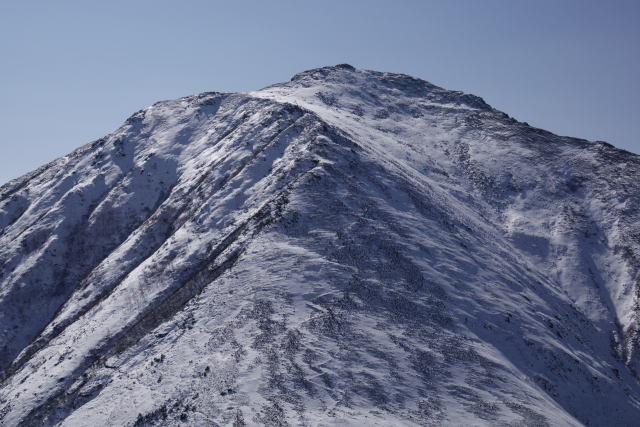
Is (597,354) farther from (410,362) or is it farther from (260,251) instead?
(260,251)

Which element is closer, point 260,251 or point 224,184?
point 260,251


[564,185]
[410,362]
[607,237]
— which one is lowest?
[410,362]

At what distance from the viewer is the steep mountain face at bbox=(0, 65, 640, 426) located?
110 ft

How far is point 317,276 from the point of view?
41.4 metres

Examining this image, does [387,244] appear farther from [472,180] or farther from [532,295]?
[472,180]

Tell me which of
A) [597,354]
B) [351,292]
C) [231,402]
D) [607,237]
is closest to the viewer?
[231,402]

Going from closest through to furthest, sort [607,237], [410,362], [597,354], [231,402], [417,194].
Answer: [231,402] → [410,362] → [597,354] → [417,194] → [607,237]

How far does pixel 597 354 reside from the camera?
158 feet

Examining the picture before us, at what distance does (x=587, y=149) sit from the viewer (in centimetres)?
8331

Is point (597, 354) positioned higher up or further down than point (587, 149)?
further down

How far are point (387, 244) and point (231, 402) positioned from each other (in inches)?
832

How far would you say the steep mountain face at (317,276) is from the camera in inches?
1321

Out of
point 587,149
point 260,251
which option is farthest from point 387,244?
point 587,149

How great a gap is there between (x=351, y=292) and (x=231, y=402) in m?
13.5
